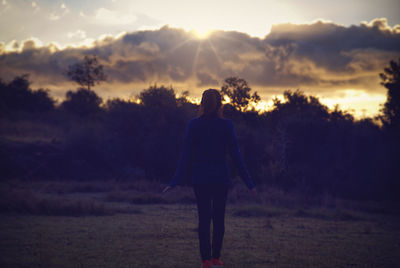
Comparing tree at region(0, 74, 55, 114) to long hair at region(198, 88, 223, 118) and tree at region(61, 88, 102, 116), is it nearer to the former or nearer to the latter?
tree at region(61, 88, 102, 116)

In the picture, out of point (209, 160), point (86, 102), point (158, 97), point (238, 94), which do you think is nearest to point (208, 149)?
point (209, 160)

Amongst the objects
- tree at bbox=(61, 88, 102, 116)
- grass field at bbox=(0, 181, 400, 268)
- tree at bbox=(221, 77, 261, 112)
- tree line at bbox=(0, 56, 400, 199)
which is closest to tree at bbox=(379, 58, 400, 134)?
tree line at bbox=(0, 56, 400, 199)

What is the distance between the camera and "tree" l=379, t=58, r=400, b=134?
35812 mm

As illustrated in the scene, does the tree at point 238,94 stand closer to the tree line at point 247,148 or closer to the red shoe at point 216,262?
the tree line at point 247,148

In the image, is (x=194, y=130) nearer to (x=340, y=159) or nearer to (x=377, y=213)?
(x=377, y=213)

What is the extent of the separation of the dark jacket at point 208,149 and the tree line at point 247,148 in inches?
564

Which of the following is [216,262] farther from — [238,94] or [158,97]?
[158,97]

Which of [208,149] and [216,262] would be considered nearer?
[208,149]

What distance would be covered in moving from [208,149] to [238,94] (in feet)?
51.9

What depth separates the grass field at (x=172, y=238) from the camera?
6.40 metres

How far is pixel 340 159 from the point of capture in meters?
24.1

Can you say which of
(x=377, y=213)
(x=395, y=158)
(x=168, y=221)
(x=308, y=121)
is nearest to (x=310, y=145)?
(x=308, y=121)

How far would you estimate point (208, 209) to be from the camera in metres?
4.97

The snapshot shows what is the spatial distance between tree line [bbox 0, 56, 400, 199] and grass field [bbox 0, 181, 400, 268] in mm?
8374
